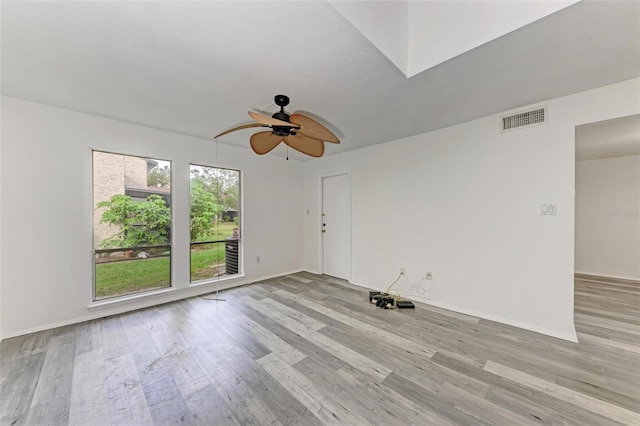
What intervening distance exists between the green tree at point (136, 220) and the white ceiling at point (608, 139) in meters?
5.32

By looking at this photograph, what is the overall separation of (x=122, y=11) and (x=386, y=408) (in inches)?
120

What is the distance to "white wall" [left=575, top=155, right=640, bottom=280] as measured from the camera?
427cm

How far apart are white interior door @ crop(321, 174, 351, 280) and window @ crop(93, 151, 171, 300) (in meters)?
2.83

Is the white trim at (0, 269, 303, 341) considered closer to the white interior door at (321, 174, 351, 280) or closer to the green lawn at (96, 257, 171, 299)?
the green lawn at (96, 257, 171, 299)

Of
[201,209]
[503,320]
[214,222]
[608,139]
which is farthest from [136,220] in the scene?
[608,139]

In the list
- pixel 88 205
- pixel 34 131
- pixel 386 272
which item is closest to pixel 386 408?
pixel 386 272

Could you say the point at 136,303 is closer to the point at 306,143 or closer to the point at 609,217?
the point at 306,143

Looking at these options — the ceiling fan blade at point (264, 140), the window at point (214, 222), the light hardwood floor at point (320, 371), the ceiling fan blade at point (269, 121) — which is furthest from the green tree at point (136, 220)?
the ceiling fan blade at point (269, 121)

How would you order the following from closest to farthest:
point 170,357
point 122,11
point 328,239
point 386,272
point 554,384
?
point 122,11 → point 554,384 → point 170,357 → point 386,272 → point 328,239

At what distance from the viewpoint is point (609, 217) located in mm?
4488

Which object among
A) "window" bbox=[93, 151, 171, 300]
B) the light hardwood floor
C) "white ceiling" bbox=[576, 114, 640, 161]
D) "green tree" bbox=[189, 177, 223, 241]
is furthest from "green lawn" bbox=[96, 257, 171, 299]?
"white ceiling" bbox=[576, 114, 640, 161]

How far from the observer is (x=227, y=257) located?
4.31m

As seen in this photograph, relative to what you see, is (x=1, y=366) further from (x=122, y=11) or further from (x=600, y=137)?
(x=600, y=137)

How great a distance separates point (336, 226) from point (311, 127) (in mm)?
2965
